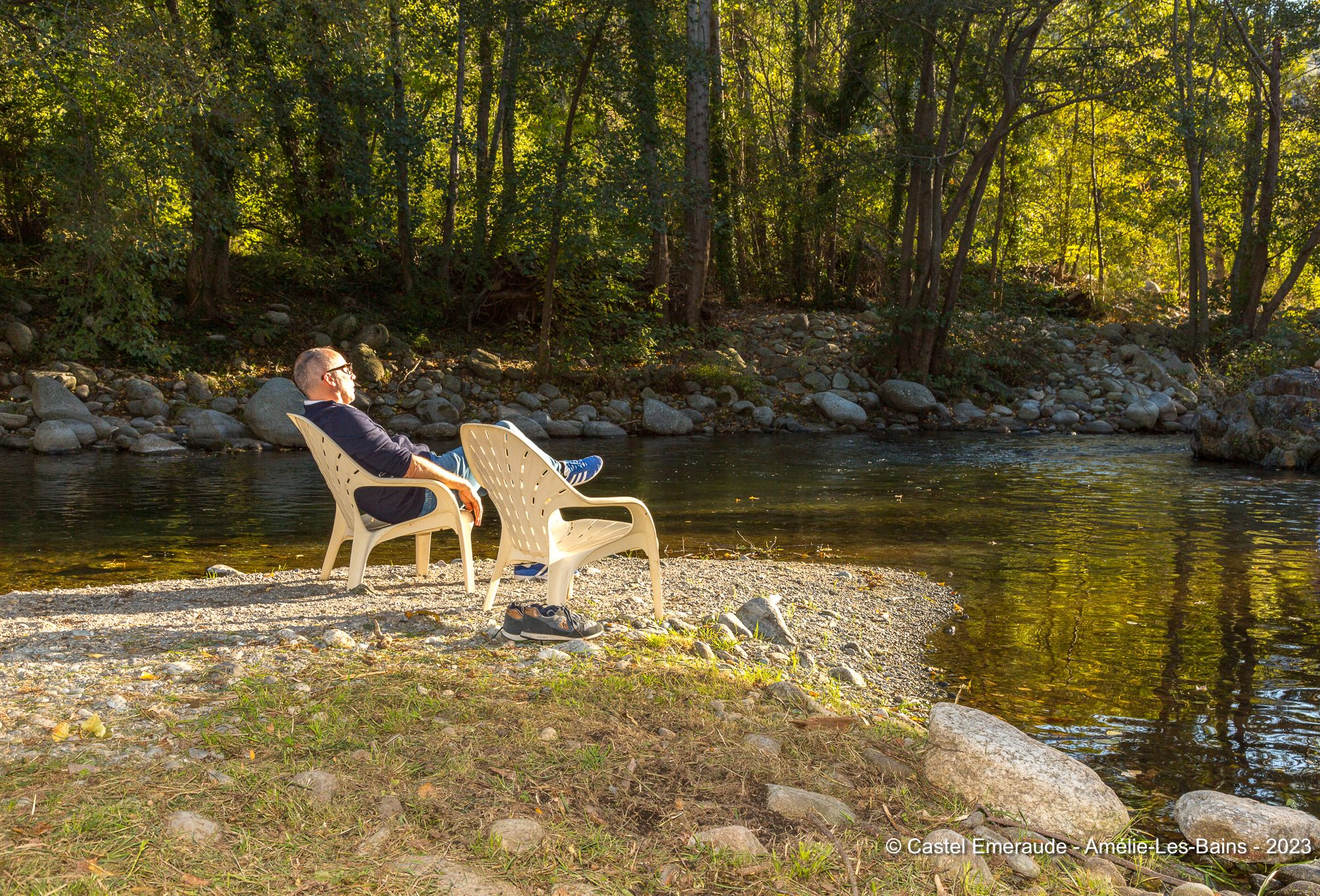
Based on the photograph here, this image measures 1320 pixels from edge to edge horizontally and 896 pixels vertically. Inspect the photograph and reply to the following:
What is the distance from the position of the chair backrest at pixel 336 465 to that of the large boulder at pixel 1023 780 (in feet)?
10.5

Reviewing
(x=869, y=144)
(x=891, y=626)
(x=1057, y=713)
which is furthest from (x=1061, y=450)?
(x=1057, y=713)

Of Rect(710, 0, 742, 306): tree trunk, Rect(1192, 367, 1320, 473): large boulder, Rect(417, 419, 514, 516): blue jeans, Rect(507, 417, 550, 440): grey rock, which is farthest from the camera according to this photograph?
Rect(710, 0, 742, 306): tree trunk

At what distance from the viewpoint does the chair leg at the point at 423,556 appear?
584 centimetres

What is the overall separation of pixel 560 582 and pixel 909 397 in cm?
1484

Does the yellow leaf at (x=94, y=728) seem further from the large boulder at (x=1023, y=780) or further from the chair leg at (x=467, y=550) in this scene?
the large boulder at (x=1023, y=780)

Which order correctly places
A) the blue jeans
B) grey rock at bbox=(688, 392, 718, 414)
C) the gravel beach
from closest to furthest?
1. the gravel beach
2. the blue jeans
3. grey rock at bbox=(688, 392, 718, 414)

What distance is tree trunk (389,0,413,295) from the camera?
15.9m

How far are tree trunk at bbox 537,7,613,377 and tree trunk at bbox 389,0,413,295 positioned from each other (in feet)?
8.91

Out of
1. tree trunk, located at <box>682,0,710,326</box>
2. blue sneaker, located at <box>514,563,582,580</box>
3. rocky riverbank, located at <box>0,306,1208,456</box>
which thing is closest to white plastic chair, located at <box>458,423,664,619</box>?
blue sneaker, located at <box>514,563,582,580</box>

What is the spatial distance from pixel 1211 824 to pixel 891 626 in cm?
243

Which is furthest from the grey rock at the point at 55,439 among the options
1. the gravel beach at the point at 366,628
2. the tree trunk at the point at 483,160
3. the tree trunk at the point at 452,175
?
the gravel beach at the point at 366,628

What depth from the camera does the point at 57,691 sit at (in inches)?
135

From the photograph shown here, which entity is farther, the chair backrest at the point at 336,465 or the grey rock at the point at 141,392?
the grey rock at the point at 141,392

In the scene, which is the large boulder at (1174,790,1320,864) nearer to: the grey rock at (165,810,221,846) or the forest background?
the grey rock at (165,810,221,846)
